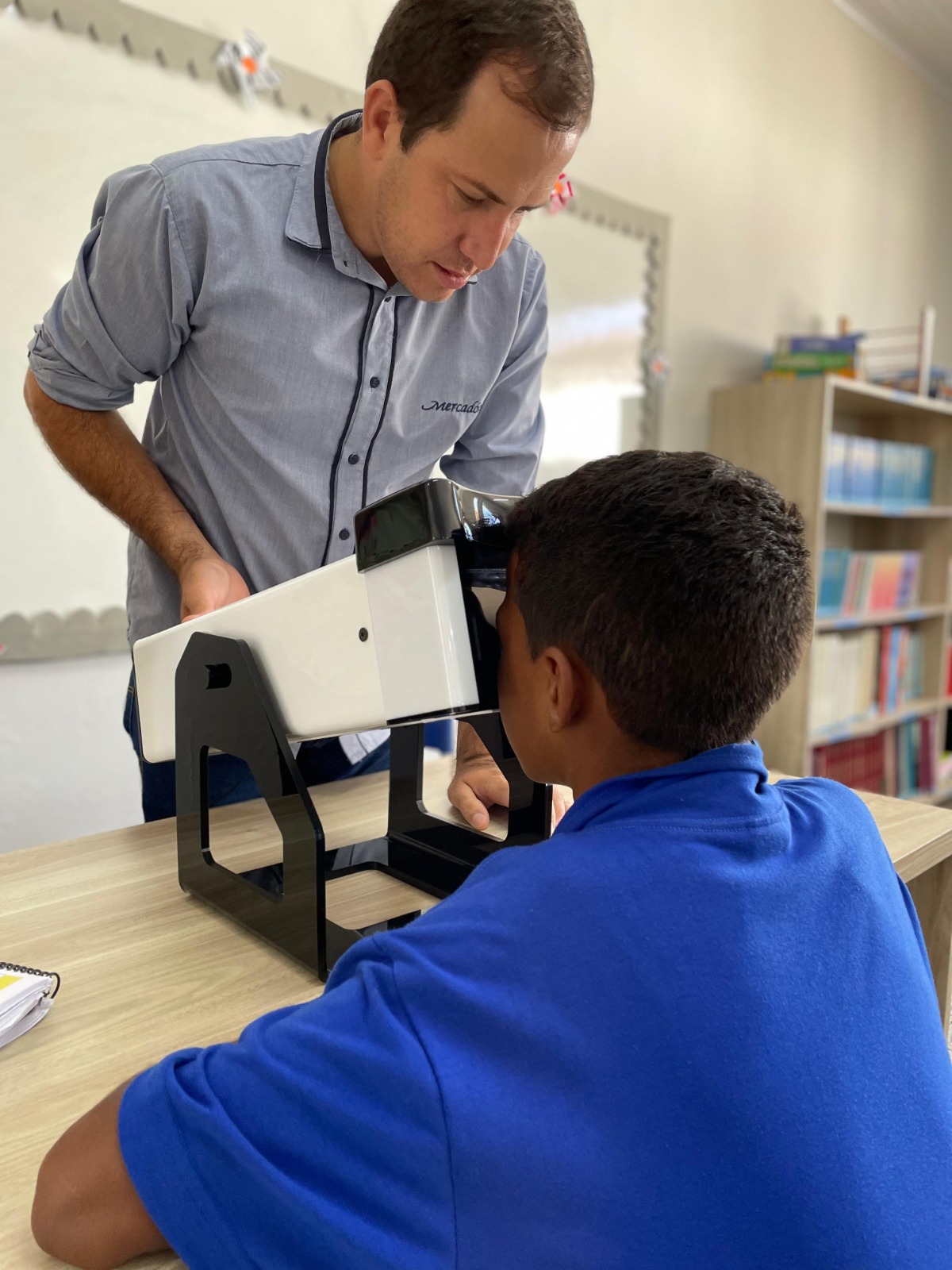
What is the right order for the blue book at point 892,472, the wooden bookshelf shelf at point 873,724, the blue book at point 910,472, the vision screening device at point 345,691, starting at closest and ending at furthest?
1. the vision screening device at point 345,691
2. the wooden bookshelf shelf at point 873,724
3. the blue book at point 892,472
4. the blue book at point 910,472

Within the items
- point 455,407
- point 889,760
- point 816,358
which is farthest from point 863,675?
point 455,407

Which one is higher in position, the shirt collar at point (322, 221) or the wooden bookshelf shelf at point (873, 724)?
the shirt collar at point (322, 221)

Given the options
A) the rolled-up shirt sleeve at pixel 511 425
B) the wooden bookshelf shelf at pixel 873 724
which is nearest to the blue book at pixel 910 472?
the wooden bookshelf shelf at pixel 873 724

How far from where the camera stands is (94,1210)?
1.66 feet

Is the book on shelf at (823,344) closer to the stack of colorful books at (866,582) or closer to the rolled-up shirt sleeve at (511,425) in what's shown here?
the stack of colorful books at (866,582)

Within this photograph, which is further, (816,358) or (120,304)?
(816,358)

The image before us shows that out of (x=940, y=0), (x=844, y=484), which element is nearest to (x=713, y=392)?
(x=844, y=484)

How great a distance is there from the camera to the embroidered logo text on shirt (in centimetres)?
131

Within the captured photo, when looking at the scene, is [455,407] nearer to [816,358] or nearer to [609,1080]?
[609,1080]

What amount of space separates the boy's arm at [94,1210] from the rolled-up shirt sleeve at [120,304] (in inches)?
35.9

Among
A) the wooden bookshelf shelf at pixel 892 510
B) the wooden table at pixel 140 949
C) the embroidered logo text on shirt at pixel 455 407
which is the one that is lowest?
the wooden table at pixel 140 949

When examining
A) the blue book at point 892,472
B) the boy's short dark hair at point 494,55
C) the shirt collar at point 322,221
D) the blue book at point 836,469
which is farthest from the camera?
the blue book at point 892,472

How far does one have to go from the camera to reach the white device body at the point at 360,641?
68 centimetres

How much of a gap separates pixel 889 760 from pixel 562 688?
12.2 feet
